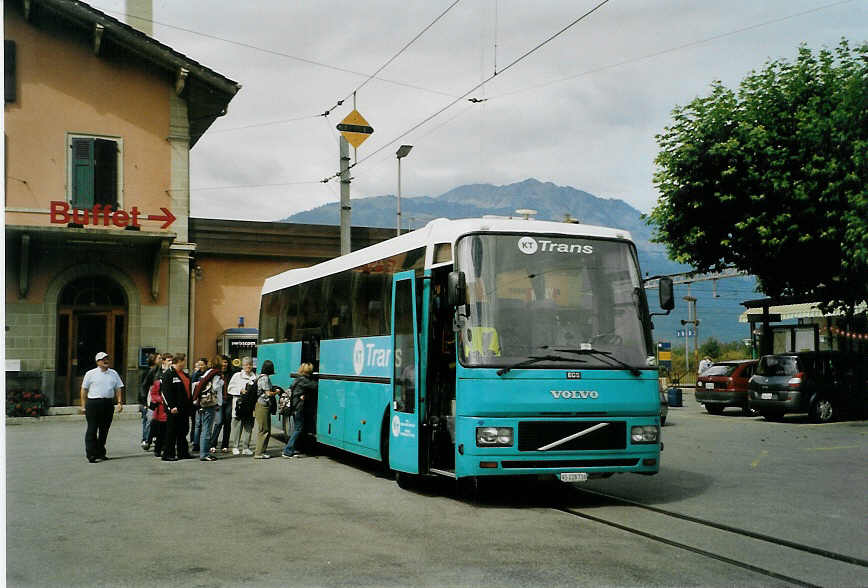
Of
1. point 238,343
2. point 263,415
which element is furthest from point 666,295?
point 238,343

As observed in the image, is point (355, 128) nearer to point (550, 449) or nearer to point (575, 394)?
point (575, 394)

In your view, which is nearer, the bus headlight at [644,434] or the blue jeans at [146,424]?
the bus headlight at [644,434]

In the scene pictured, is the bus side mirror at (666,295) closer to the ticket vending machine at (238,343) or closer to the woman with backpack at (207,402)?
the woman with backpack at (207,402)

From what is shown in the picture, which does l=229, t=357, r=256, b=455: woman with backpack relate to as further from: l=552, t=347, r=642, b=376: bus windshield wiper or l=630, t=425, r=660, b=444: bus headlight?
l=630, t=425, r=660, b=444: bus headlight

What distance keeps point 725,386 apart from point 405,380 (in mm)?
18727

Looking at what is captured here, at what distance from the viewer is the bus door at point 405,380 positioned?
36.6ft

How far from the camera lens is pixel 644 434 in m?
10.5

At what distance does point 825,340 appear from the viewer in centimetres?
4572

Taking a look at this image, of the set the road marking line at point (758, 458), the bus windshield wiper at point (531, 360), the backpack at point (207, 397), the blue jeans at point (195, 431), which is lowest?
the road marking line at point (758, 458)

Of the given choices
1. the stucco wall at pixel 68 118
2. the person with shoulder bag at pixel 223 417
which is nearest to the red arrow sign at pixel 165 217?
the stucco wall at pixel 68 118

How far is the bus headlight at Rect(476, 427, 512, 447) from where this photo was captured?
32.6ft

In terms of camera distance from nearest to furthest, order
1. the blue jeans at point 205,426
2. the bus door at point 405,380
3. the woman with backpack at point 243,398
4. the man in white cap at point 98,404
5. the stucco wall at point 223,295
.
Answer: the bus door at point 405,380
the man in white cap at point 98,404
the blue jeans at point 205,426
the woman with backpack at point 243,398
the stucco wall at point 223,295

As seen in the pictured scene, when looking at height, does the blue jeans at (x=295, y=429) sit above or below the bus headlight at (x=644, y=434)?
below

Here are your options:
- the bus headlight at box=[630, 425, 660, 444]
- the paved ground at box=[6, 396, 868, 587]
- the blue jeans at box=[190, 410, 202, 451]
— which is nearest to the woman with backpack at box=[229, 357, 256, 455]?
the blue jeans at box=[190, 410, 202, 451]
